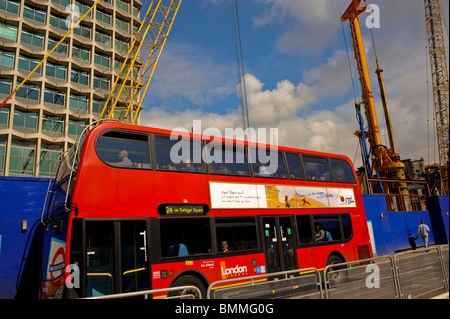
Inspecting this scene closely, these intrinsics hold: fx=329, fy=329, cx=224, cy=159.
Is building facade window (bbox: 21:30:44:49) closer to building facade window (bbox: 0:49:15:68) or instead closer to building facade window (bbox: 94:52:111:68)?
building facade window (bbox: 0:49:15:68)

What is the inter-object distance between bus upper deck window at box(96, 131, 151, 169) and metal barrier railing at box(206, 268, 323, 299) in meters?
3.53

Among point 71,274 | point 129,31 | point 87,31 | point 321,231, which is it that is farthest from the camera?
point 129,31

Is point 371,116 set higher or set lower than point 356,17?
lower

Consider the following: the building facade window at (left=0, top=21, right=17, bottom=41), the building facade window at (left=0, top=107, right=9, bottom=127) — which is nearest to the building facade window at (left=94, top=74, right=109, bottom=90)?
the building facade window at (left=0, top=21, right=17, bottom=41)

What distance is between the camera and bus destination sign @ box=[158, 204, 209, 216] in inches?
307

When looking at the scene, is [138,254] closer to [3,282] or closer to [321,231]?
[3,282]

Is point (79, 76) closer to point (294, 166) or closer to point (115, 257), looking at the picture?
point (294, 166)

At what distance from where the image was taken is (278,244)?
9.80m

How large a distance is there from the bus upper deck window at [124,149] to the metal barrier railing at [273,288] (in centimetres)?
353

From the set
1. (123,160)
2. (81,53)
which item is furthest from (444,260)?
(81,53)

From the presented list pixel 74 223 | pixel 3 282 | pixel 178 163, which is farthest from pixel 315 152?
pixel 3 282

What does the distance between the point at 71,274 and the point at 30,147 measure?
34.1 metres

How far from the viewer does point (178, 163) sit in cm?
845

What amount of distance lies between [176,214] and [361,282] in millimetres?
4354
